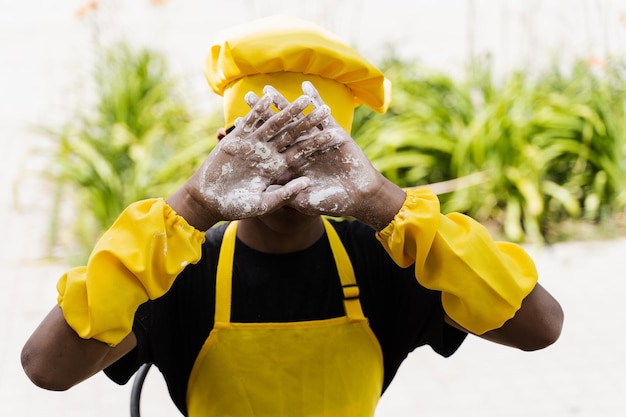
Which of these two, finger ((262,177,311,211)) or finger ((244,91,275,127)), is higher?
finger ((244,91,275,127))

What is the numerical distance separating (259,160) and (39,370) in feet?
1.89

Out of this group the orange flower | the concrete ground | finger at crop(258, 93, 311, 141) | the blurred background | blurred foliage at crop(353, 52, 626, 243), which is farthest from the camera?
the orange flower

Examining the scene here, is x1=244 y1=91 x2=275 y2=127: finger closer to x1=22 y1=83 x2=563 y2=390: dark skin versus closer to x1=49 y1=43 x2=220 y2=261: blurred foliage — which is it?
x1=22 y1=83 x2=563 y2=390: dark skin

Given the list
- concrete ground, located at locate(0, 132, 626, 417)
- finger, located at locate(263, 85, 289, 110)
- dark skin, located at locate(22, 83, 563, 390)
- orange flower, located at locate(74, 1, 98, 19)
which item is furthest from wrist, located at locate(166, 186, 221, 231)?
orange flower, located at locate(74, 1, 98, 19)

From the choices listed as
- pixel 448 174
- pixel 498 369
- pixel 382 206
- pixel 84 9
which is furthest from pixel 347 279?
pixel 84 9

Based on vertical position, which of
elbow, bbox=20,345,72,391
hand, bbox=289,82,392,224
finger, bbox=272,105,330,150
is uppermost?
finger, bbox=272,105,330,150

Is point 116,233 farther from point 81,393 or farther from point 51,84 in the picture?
point 51,84

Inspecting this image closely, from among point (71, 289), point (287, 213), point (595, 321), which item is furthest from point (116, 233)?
point (595, 321)

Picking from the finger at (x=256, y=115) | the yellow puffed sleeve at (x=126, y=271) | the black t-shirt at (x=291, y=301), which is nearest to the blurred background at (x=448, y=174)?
the black t-shirt at (x=291, y=301)

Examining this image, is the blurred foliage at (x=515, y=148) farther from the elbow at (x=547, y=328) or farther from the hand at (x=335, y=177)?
the hand at (x=335, y=177)

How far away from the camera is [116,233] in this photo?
5.23ft

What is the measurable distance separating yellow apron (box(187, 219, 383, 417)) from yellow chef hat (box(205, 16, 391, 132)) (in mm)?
343

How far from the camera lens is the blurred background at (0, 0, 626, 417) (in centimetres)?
388

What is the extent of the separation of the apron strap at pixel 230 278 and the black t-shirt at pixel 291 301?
0.06ft
